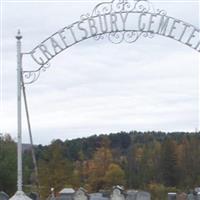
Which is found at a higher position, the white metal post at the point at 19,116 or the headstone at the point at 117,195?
the white metal post at the point at 19,116

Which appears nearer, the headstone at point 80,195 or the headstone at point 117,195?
the headstone at point 80,195

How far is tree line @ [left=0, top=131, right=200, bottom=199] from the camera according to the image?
154ft

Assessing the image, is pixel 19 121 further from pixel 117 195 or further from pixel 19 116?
pixel 117 195

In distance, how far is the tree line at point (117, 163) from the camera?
46.9 metres

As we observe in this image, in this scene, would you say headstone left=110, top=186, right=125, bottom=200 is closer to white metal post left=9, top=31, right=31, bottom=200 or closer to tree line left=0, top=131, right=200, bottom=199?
white metal post left=9, top=31, right=31, bottom=200

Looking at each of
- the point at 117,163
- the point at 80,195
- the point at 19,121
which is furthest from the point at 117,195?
the point at 117,163

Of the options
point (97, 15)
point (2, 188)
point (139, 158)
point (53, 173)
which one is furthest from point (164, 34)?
point (139, 158)

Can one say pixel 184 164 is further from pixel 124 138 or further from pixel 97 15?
pixel 97 15

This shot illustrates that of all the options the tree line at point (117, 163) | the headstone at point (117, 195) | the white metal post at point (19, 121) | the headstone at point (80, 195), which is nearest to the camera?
the white metal post at point (19, 121)

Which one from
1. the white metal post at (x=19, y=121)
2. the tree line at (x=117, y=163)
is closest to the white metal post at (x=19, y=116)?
the white metal post at (x=19, y=121)

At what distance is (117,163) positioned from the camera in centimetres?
8319

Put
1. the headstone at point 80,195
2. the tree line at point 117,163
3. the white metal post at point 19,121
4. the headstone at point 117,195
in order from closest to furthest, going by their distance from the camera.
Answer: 1. the white metal post at point 19,121
2. the headstone at point 80,195
3. the headstone at point 117,195
4. the tree line at point 117,163

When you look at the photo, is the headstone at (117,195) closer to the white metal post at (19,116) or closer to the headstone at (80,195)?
the headstone at (80,195)

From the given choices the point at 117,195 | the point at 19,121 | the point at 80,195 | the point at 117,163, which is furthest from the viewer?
the point at 117,163
